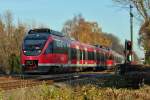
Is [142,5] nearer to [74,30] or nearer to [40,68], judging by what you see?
[40,68]

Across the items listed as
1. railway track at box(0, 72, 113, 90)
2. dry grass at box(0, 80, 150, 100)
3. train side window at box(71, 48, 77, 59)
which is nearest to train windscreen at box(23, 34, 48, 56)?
railway track at box(0, 72, 113, 90)

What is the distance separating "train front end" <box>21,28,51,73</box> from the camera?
128 feet

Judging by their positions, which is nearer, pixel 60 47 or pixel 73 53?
pixel 60 47

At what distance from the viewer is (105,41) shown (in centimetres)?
11562

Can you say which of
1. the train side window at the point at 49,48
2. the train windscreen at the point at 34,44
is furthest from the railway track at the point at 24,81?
the train side window at the point at 49,48

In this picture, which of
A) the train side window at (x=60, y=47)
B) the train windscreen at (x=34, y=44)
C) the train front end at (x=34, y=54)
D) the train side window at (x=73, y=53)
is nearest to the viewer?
the train front end at (x=34, y=54)

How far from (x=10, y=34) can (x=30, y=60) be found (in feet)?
134

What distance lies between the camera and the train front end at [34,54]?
38875mm

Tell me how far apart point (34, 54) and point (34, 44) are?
822 millimetres

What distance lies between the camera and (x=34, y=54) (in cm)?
3903

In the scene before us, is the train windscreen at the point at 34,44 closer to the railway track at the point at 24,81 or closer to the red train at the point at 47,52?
the red train at the point at 47,52

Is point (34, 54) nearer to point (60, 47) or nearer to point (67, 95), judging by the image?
point (60, 47)

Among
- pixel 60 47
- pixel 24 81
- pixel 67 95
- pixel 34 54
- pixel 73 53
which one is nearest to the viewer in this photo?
pixel 67 95

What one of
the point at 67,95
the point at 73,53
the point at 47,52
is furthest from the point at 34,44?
the point at 67,95
